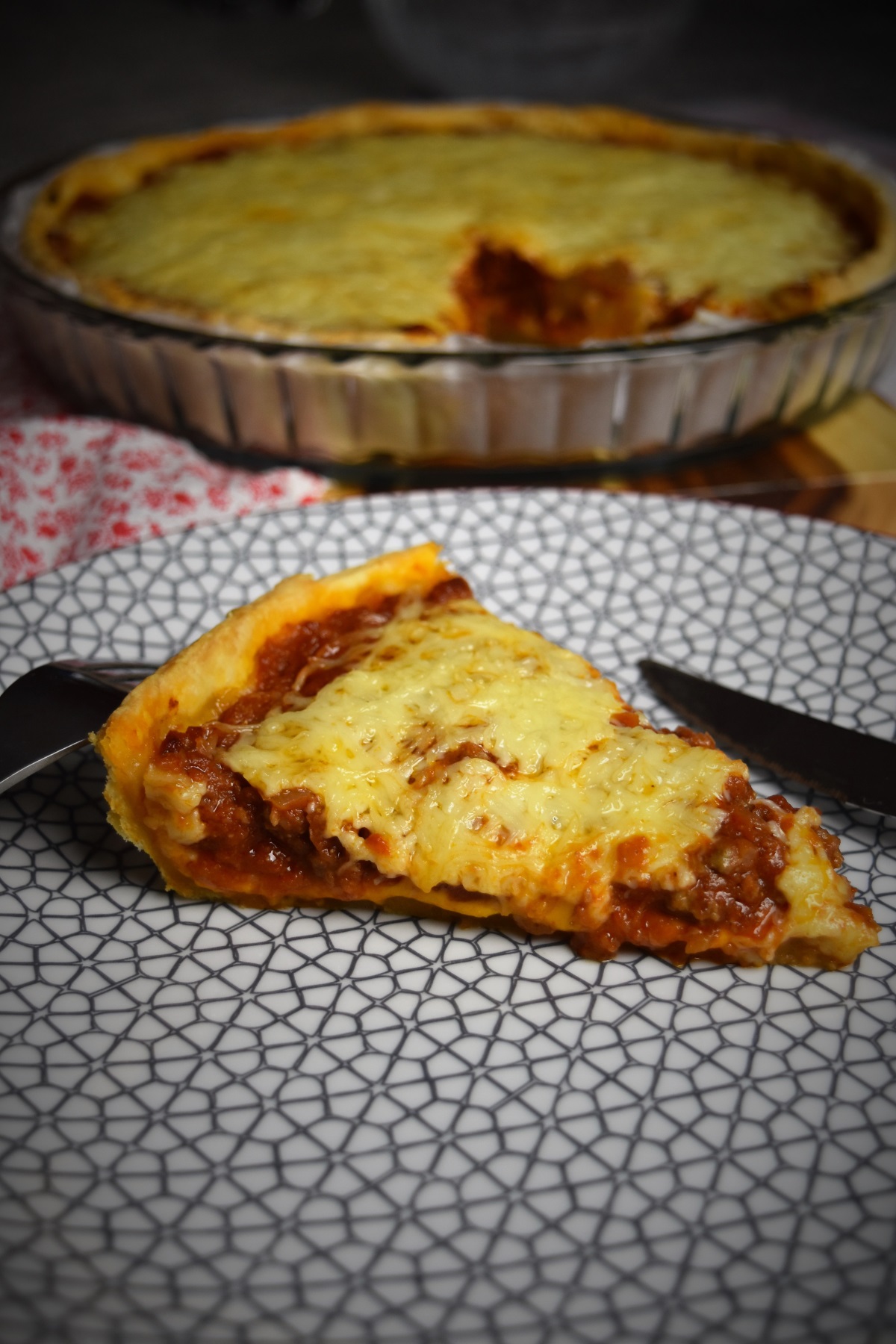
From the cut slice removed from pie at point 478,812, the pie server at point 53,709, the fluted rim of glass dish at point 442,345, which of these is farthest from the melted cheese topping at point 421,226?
the cut slice removed from pie at point 478,812

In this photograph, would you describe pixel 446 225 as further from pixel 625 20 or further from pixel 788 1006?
pixel 788 1006

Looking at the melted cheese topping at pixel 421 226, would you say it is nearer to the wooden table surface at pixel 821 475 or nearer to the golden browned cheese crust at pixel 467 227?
the golden browned cheese crust at pixel 467 227

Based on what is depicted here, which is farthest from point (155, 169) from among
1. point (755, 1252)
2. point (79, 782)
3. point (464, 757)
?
point (755, 1252)

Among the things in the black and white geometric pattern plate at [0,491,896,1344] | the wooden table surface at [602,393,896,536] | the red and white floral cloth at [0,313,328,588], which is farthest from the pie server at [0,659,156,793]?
the wooden table surface at [602,393,896,536]

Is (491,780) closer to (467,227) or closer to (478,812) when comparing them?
(478,812)

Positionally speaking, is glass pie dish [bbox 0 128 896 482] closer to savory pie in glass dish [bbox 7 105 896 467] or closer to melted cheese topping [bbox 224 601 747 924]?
savory pie in glass dish [bbox 7 105 896 467]

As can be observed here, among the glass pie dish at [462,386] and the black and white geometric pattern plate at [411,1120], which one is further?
the glass pie dish at [462,386]
